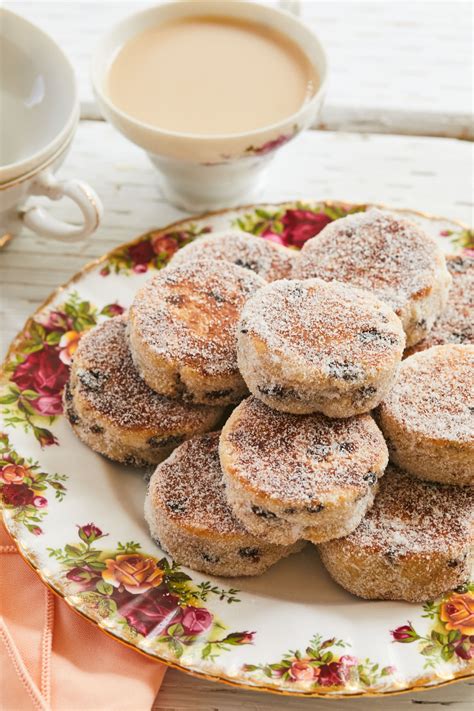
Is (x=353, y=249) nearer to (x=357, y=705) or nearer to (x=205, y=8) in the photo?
(x=357, y=705)

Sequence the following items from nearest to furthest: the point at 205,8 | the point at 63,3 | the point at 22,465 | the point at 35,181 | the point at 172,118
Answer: the point at 22,465, the point at 35,181, the point at 172,118, the point at 205,8, the point at 63,3

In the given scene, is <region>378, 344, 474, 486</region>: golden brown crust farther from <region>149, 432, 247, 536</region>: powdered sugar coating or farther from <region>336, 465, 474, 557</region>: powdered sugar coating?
<region>149, 432, 247, 536</region>: powdered sugar coating

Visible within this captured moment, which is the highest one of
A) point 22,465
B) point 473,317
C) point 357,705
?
point 473,317

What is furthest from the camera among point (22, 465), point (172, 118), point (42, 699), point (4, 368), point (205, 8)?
point (205, 8)

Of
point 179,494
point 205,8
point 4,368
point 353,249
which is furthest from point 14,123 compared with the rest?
point 179,494

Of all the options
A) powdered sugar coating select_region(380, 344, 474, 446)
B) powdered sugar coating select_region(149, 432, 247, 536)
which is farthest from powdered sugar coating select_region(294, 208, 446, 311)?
powdered sugar coating select_region(149, 432, 247, 536)

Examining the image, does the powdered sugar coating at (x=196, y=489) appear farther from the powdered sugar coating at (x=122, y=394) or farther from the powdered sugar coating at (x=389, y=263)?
the powdered sugar coating at (x=389, y=263)
